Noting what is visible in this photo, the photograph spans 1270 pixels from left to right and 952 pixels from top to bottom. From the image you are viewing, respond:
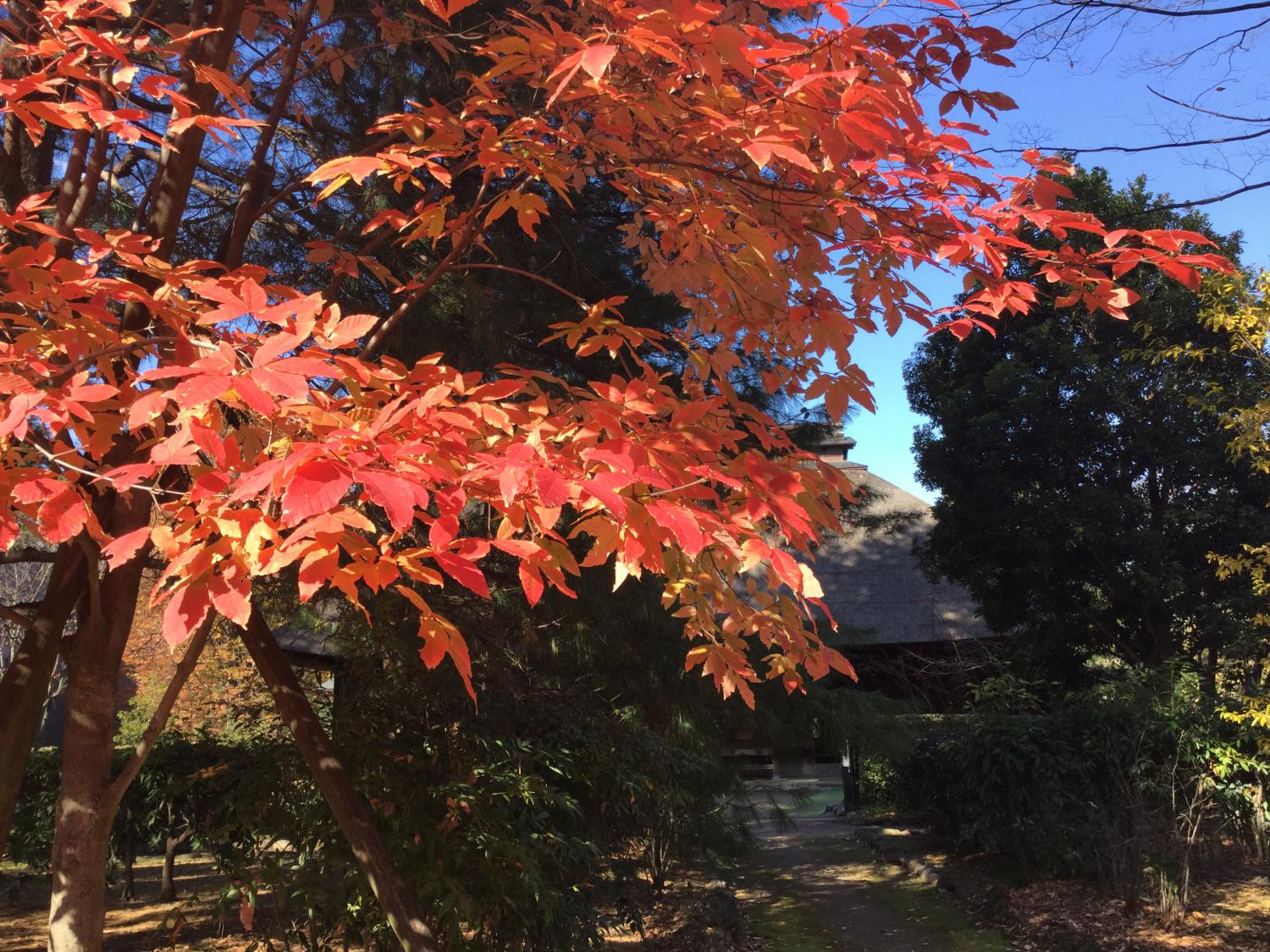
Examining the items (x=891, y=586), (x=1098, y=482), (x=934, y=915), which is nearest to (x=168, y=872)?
(x=934, y=915)

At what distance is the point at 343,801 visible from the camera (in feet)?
11.2

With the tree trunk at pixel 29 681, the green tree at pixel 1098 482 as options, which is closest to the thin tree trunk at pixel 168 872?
the tree trunk at pixel 29 681

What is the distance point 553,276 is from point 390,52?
4.78 feet

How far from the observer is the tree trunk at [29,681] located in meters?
2.90

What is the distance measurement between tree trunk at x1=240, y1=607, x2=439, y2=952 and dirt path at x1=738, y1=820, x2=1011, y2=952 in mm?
3962

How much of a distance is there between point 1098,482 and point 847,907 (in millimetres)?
7063

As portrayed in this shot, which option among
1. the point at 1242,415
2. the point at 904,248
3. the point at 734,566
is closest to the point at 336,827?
the point at 734,566

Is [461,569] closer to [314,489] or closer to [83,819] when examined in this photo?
[314,489]

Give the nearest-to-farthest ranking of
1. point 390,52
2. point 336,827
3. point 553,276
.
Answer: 1. point 336,827
2. point 390,52
3. point 553,276

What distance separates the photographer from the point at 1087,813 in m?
7.13

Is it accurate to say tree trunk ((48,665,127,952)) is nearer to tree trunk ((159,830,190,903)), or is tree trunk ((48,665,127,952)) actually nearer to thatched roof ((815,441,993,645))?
tree trunk ((159,830,190,903))

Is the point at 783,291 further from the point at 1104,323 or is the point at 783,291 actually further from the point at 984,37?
the point at 1104,323

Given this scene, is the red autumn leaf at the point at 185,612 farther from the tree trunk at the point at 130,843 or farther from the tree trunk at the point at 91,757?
the tree trunk at the point at 130,843

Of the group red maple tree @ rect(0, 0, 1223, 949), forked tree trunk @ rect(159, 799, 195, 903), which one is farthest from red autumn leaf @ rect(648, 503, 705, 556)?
forked tree trunk @ rect(159, 799, 195, 903)
